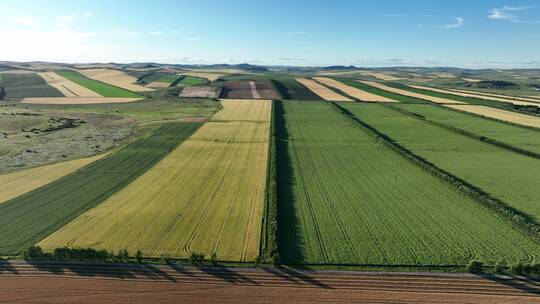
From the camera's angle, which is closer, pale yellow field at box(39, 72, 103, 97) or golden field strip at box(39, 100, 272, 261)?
golden field strip at box(39, 100, 272, 261)

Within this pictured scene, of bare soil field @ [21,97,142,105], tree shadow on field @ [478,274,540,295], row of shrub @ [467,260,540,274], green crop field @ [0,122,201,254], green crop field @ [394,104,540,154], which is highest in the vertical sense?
bare soil field @ [21,97,142,105]

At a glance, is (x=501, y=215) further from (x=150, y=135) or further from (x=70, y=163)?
(x=150, y=135)

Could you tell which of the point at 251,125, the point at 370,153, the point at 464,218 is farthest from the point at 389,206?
the point at 251,125

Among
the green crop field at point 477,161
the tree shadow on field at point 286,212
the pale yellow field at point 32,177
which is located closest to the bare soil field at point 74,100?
the pale yellow field at point 32,177

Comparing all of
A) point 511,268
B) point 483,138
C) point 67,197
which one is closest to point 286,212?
point 511,268

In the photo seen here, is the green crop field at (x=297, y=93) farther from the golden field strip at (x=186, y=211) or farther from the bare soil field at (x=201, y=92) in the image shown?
the golden field strip at (x=186, y=211)

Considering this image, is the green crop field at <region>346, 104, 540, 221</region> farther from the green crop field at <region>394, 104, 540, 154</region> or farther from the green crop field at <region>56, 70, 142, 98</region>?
the green crop field at <region>56, 70, 142, 98</region>

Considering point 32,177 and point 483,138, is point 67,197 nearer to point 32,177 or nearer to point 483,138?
point 32,177

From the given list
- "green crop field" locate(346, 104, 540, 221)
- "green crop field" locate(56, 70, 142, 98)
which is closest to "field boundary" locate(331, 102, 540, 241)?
Answer: "green crop field" locate(346, 104, 540, 221)
